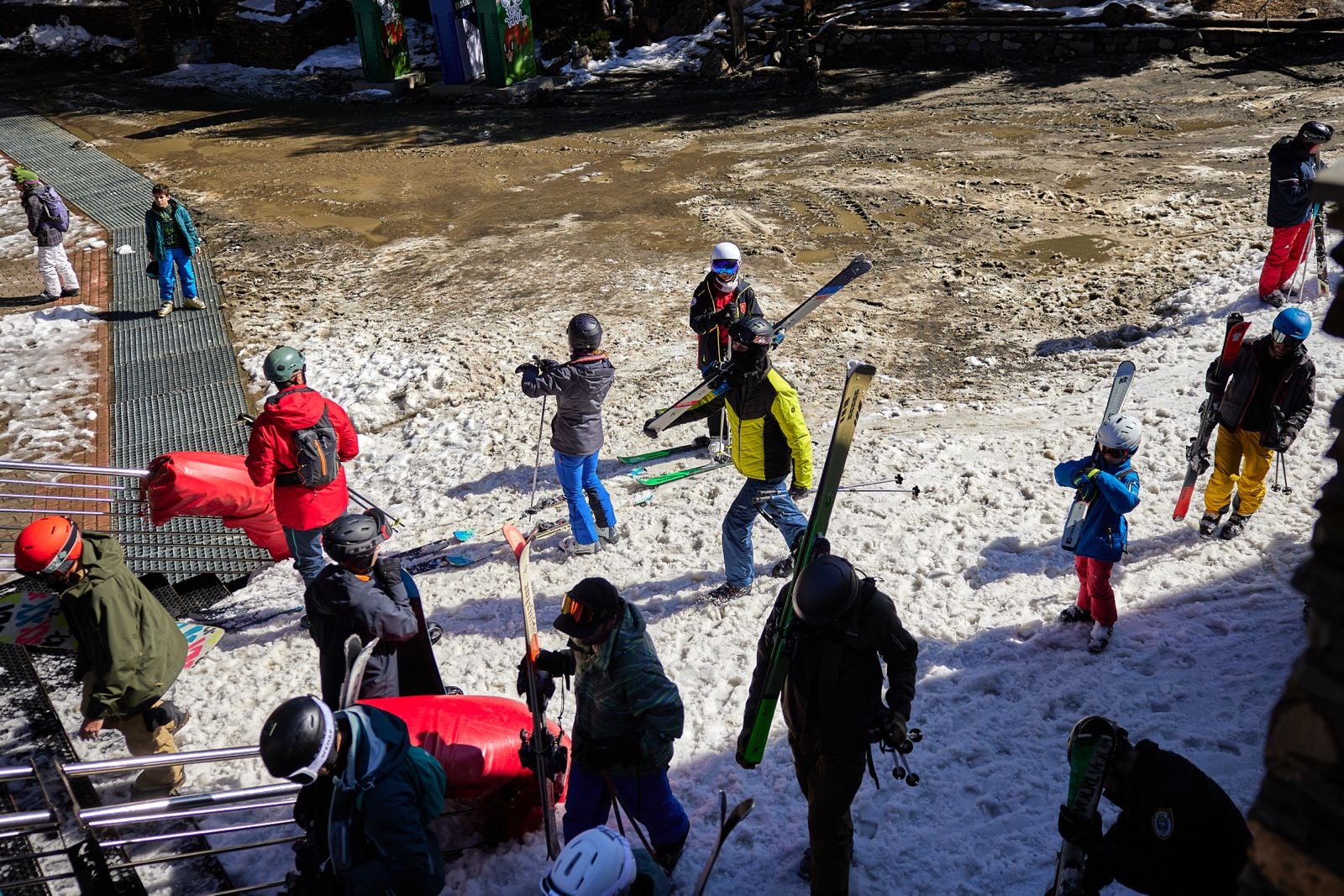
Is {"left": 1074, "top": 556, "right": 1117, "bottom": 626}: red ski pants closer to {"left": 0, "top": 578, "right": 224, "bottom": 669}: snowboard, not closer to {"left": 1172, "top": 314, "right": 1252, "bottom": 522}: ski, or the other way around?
{"left": 1172, "top": 314, "right": 1252, "bottom": 522}: ski

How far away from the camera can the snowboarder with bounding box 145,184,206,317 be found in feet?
36.8

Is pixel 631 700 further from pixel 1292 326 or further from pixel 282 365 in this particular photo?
pixel 1292 326

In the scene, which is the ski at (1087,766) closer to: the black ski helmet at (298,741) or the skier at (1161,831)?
the skier at (1161,831)

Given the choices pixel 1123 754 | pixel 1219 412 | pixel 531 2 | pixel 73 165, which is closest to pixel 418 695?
pixel 1123 754

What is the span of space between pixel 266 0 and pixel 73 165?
1053 cm

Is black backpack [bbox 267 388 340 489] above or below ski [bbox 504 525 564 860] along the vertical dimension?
above

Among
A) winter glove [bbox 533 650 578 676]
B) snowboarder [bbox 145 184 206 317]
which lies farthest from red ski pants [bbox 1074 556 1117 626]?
snowboarder [bbox 145 184 206 317]

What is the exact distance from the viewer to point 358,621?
4.66 meters

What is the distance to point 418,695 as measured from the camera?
504cm

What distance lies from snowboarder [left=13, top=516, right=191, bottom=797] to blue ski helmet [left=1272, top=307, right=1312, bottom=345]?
270 inches

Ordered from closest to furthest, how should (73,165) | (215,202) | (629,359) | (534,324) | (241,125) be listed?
(629,359)
(534,324)
(215,202)
(73,165)
(241,125)

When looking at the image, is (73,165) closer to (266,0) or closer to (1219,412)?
(266,0)

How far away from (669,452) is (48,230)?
28.6 ft

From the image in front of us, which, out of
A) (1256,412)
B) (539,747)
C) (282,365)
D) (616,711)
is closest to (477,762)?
(539,747)
